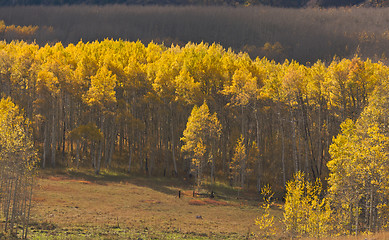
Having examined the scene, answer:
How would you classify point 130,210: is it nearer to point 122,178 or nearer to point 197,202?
point 197,202

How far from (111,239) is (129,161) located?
121ft

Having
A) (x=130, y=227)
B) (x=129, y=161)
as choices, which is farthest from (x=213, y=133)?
(x=130, y=227)

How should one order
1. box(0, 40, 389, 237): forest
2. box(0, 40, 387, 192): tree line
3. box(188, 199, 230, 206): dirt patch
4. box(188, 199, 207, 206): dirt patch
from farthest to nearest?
box(0, 40, 387, 192): tree line, box(0, 40, 389, 237): forest, box(188, 199, 230, 206): dirt patch, box(188, 199, 207, 206): dirt patch

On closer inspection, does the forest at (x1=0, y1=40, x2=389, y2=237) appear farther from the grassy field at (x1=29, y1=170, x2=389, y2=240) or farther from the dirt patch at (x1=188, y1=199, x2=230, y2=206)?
the dirt patch at (x1=188, y1=199, x2=230, y2=206)

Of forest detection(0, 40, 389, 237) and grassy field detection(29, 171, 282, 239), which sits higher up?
forest detection(0, 40, 389, 237)

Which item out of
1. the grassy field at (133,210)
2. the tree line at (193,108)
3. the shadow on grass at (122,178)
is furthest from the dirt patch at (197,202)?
the tree line at (193,108)

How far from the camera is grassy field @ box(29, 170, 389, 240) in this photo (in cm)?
3259

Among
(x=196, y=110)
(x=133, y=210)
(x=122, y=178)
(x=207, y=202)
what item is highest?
(x=196, y=110)

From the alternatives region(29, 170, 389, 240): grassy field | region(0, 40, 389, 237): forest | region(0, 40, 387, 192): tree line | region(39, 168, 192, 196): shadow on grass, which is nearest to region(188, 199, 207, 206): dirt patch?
region(29, 170, 389, 240): grassy field

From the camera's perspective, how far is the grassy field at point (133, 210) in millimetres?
32594

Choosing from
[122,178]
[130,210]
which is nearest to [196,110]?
[122,178]

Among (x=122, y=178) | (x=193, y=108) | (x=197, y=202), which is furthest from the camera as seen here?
(x=122, y=178)

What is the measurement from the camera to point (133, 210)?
139ft

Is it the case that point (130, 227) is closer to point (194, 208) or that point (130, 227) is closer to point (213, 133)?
point (194, 208)
